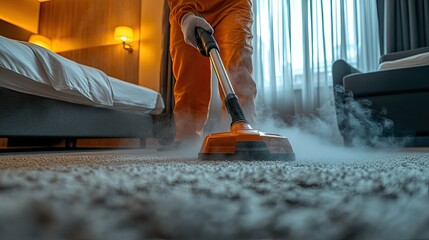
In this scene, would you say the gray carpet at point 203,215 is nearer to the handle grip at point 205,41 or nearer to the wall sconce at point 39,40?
the handle grip at point 205,41

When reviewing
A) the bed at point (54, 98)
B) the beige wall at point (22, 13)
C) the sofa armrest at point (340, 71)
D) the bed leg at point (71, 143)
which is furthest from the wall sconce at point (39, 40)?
the sofa armrest at point (340, 71)

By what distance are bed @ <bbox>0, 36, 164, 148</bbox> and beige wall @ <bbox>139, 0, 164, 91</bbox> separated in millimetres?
1141

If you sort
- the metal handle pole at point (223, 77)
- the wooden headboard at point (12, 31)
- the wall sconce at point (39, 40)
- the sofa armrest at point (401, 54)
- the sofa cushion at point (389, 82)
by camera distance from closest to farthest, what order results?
the metal handle pole at point (223, 77) → the sofa cushion at point (389, 82) → the sofa armrest at point (401, 54) → the wooden headboard at point (12, 31) → the wall sconce at point (39, 40)

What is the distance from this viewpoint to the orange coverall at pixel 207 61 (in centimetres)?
124

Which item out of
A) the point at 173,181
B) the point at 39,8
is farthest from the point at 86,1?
the point at 173,181

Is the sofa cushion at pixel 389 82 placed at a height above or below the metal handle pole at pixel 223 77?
above

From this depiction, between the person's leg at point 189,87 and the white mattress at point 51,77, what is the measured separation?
0.54 meters

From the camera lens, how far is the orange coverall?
1.24 metres

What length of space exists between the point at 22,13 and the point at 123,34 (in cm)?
168

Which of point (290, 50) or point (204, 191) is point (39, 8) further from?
point (204, 191)

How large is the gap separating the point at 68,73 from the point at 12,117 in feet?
1.07

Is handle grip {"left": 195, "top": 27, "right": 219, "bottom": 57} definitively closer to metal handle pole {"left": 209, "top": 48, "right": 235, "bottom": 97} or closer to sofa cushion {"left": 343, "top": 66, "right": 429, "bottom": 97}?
metal handle pole {"left": 209, "top": 48, "right": 235, "bottom": 97}

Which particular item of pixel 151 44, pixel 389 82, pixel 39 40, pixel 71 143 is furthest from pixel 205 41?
pixel 39 40

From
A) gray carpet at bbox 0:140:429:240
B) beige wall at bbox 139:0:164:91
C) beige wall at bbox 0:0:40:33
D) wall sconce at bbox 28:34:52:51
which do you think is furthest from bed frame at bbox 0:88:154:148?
beige wall at bbox 0:0:40:33
